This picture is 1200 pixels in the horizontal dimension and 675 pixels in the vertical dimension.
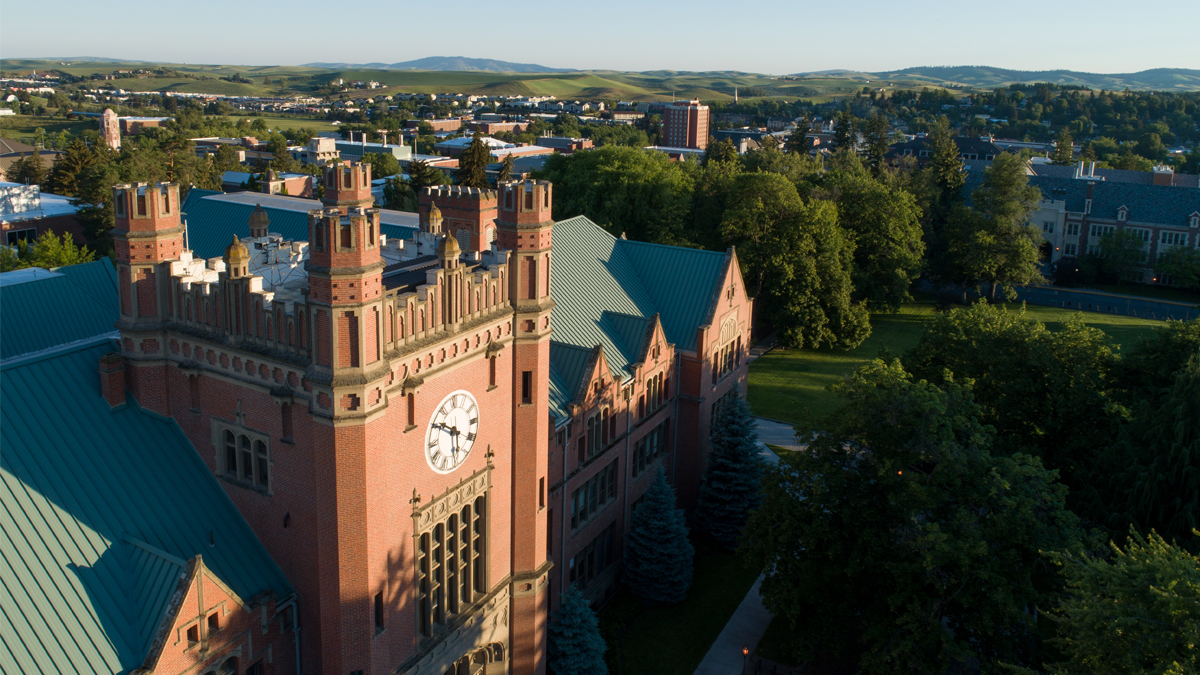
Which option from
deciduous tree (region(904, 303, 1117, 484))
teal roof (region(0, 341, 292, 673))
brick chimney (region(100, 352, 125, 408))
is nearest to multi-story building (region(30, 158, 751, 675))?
brick chimney (region(100, 352, 125, 408))

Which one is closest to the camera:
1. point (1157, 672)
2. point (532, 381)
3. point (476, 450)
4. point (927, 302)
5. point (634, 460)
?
point (1157, 672)

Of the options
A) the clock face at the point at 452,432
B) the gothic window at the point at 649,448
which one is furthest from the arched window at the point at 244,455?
the gothic window at the point at 649,448

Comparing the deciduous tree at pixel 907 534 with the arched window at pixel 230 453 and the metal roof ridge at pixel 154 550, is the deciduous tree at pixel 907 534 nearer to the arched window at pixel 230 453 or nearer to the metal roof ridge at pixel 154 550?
the arched window at pixel 230 453

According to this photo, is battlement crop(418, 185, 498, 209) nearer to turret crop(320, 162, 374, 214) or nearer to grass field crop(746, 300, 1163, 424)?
turret crop(320, 162, 374, 214)

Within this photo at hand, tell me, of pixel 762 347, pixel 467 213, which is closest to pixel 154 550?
pixel 467 213

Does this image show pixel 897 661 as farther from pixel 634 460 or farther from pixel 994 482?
pixel 634 460

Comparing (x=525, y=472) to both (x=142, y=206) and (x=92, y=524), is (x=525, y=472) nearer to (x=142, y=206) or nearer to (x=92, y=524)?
(x=92, y=524)

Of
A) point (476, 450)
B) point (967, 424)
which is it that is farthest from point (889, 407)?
point (476, 450)
